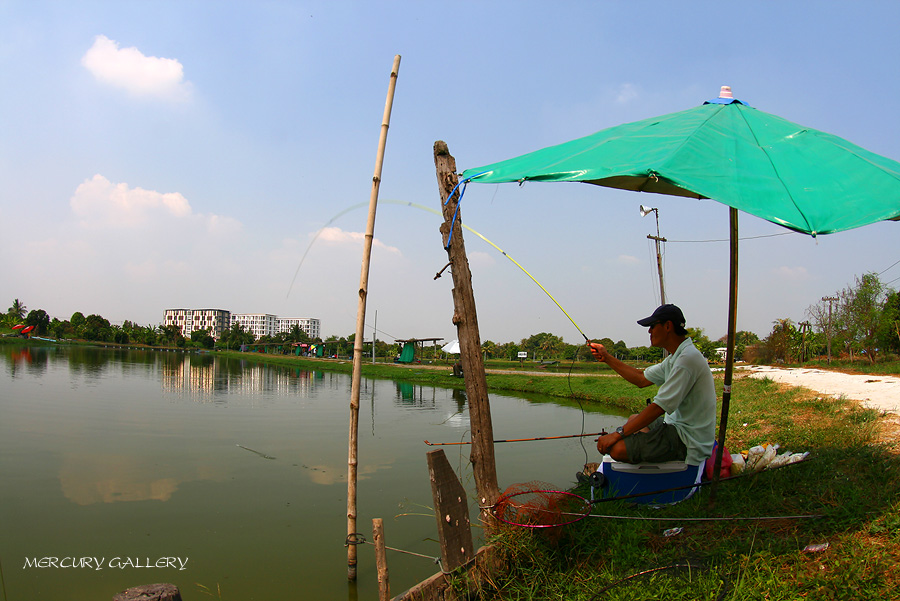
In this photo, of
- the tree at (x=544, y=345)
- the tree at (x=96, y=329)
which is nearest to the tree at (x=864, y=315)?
the tree at (x=544, y=345)

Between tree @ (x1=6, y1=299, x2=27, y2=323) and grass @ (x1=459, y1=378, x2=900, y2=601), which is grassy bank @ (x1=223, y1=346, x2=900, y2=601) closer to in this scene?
grass @ (x1=459, y1=378, x2=900, y2=601)

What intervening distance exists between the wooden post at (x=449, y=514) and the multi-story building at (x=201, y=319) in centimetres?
16067

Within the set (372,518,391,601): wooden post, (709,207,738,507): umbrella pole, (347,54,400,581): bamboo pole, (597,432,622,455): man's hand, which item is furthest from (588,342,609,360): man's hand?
(372,518,391,601): wooden post

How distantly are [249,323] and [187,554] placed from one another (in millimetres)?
187100

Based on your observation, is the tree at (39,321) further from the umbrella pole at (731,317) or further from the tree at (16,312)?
the umbrella pole at (731,317)

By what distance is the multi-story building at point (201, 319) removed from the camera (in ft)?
504

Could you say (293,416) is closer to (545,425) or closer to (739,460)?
(545,425)

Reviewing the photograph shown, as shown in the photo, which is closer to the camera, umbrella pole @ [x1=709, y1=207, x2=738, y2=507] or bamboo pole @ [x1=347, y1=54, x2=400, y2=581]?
umbrella pole @ [x1=709, y1=207, x2=738, y2=507]

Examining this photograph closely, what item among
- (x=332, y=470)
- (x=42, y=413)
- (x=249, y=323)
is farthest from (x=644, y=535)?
(x=249, y=323)

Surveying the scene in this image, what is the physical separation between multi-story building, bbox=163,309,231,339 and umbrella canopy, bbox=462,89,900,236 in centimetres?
16113

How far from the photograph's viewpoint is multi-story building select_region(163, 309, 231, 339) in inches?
6053

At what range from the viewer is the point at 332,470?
7.85 m

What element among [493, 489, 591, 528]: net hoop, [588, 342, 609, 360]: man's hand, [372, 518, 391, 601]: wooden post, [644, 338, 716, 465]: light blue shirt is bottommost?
[372, 518, 391, 601]: wooden post

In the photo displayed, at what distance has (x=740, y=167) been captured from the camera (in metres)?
2.76
